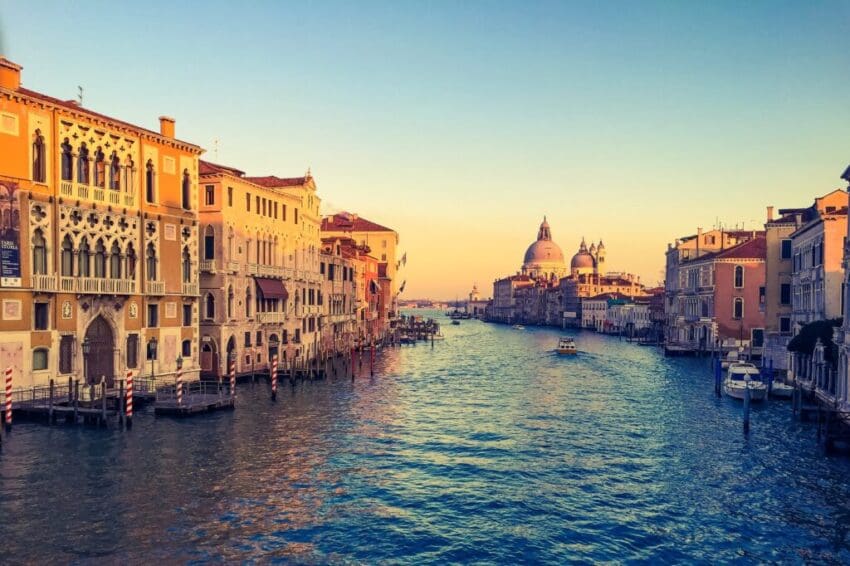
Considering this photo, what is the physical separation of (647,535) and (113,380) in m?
25.0

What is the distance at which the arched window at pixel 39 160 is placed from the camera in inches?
1069

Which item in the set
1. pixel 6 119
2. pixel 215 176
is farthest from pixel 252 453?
pixel 215 176

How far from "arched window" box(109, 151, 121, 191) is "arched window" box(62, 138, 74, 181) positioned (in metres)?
2.15

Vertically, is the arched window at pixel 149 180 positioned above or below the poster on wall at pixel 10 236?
above

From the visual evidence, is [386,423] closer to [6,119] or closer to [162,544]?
[162,544]

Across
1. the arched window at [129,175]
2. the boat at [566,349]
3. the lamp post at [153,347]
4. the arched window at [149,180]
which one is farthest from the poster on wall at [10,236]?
the boat at [566,349]

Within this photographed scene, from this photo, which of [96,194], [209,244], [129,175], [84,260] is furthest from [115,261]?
[209,244]

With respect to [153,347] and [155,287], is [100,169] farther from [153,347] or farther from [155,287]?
[153,347]

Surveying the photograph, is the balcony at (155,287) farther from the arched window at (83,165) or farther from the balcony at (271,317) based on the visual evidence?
the balcony at (271,317)

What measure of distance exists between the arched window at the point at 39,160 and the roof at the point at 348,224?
195 ft

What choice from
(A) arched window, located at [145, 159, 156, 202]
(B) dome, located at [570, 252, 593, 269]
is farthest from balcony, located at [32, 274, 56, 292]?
(B) dome, located at [570, 252, 593, 269]

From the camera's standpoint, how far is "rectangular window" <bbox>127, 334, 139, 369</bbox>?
31891 millimetres

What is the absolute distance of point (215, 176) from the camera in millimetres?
39062

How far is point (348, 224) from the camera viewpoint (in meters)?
90.9
